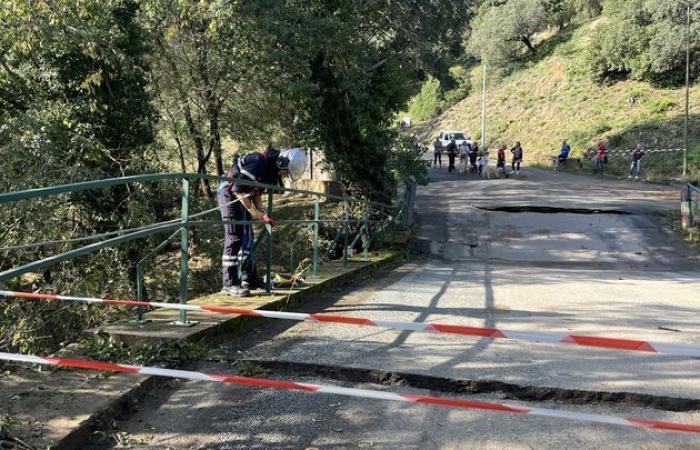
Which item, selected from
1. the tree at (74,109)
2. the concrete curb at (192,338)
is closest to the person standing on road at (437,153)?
the tree at (74,109)

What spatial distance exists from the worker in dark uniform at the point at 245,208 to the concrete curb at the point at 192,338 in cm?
45

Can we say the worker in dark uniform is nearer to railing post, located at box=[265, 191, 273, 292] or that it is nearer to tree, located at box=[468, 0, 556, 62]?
railing post, located at box=[265, 191, 273, 292]

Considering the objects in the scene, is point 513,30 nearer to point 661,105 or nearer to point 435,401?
point 661,105

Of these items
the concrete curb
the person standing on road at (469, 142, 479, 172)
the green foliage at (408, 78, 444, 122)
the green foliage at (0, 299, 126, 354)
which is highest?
the green foliage at (408, 78, 444, 122)

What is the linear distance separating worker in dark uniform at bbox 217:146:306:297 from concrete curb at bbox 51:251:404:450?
17.8 inches

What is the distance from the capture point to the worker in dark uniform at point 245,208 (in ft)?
18.5

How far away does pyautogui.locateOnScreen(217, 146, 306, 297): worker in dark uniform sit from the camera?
564cm

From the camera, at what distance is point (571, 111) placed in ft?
135

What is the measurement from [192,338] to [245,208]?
1776 millimetres

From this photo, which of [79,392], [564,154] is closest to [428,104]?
[564,154]

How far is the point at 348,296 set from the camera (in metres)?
6.86

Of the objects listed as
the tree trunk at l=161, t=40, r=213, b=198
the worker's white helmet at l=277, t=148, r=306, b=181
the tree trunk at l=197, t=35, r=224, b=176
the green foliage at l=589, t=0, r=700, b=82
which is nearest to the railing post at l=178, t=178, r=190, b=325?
the worker's white helmet at l=277, t=148, r=306, b=181

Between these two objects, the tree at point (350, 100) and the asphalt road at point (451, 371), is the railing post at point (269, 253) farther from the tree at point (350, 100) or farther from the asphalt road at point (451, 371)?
the tree at point (350, 100)

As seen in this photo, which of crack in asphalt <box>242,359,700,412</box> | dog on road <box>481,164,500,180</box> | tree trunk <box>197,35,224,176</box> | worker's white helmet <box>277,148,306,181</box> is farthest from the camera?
dog on road <box>481,164,500,180</box>
